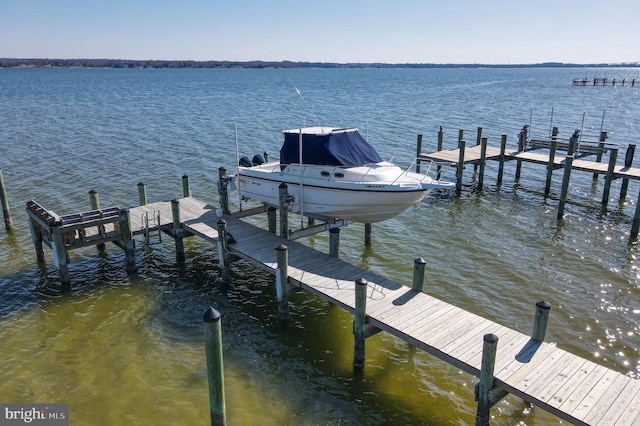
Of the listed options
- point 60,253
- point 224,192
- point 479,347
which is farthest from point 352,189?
point 60,253

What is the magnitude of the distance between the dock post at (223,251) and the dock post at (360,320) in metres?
4.91

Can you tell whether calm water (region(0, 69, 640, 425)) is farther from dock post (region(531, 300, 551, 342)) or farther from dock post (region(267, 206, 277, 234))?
dock post (region(531, 300, 551, 342))

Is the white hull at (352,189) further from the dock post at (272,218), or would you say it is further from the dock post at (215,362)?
the dock post at (215,362)

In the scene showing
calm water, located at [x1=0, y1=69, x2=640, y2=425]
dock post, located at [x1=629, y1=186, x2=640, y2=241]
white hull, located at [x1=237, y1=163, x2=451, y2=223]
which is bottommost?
calm water, located at [x1=0, y1=69, x2=640, y2=425]

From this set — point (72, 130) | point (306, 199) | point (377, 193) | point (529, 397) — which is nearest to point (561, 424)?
point (529, 397)

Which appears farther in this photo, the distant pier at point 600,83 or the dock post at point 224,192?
the distant pier at point 600,83

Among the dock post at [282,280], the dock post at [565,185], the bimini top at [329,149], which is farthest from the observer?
the dock post at [565,185]

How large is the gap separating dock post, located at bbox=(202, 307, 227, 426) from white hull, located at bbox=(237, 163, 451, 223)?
24.0 ft

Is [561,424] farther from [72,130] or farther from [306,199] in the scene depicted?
[72,130]

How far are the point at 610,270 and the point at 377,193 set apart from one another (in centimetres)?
814

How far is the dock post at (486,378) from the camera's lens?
802cm

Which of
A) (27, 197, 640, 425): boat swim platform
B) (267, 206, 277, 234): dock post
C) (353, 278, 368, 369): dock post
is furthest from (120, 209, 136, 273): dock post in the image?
(353, 278, 368, 369): dock post

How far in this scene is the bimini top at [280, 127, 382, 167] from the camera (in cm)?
1490

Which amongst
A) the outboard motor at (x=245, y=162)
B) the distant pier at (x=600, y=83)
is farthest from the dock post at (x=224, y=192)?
the distant pier at (x=600, y=83)
